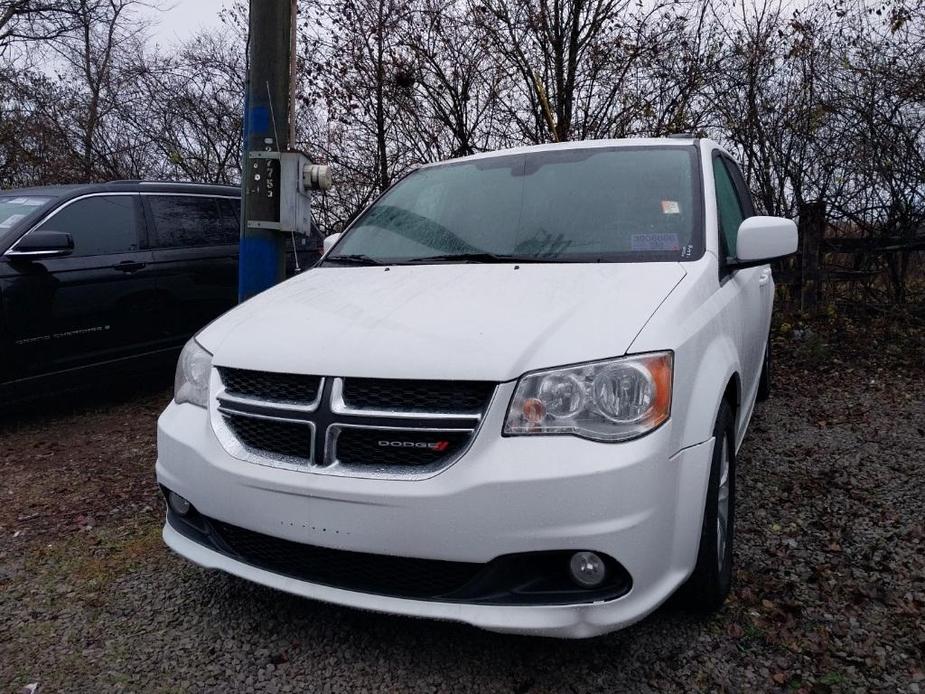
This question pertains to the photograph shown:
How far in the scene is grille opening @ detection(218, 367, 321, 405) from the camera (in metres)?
2.15

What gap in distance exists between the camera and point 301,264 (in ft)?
21.4

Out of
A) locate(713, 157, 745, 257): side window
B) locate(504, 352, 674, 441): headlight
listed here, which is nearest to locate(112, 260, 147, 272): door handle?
locate(713, 157, 745, 257): side window

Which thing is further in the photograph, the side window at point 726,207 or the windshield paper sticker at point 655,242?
the side window at point 726,207

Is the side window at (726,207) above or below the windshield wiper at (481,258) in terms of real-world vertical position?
above

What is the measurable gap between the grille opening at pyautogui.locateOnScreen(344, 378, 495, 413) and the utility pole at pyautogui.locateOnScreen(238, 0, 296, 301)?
2569mm

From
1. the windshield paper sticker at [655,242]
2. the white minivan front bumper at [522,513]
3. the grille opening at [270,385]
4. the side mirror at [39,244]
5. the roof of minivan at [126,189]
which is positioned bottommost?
the white minivan front bumper at [522,513]

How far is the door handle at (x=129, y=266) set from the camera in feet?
17.1

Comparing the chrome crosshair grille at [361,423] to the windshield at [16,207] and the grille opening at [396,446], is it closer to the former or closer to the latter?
the grille opening at [396,446]

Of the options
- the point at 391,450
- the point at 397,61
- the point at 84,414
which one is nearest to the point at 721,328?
the point at 391,450

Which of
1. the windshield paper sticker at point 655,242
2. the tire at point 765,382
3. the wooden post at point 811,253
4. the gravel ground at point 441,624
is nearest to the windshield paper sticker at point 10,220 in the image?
the gravel ground at point 441,624

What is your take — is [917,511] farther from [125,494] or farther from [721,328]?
[125,494]

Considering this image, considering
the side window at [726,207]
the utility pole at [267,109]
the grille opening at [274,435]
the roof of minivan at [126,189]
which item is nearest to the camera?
the grille opening at [274,435]

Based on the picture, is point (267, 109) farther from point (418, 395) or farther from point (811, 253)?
point (811, 253)

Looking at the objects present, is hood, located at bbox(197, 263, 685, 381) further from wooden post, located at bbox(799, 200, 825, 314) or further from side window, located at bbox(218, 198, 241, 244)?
wooden post, located at bbox(799, 200, 825, 314)
